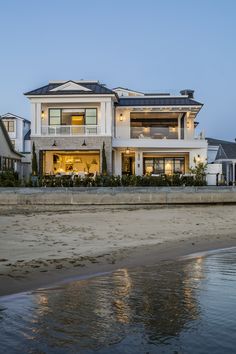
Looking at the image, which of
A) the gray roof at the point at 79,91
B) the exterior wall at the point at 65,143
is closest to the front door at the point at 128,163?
the exterior wall at the point at 65,143

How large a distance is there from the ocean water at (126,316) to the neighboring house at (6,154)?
2735 cm

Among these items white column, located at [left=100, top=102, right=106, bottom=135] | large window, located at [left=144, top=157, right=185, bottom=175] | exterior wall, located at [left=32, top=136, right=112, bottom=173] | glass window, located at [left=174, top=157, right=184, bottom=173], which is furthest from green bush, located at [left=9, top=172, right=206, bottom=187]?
glass window, located at [left=174, top=157, right=184, bottom=173]

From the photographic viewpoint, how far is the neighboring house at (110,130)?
34.5 m

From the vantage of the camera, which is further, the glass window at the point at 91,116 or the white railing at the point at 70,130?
the glass window at the point at 91,116

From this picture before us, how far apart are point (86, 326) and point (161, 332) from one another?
838mm

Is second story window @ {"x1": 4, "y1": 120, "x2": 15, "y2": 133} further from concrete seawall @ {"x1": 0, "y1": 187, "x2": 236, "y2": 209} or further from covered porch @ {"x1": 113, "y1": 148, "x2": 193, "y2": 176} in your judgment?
concrete seawall @ {"x1": 0, "y1": 187, "x2": 236, "y2": 209}

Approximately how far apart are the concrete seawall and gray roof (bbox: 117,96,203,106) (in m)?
11.9

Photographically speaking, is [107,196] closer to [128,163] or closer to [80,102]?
[80,102]

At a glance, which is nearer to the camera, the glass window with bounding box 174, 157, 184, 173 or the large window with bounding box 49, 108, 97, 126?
the large window with bounding box 49, 108, 97, 126

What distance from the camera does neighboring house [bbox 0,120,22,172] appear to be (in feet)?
115

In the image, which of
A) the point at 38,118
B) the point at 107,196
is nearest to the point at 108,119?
the point at 38,118

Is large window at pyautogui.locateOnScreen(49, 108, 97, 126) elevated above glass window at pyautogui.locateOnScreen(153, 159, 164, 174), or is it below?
above

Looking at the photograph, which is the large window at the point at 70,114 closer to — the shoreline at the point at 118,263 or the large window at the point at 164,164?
the large window at the point at 164,164

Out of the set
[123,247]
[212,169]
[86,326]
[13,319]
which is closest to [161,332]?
[86,326]
